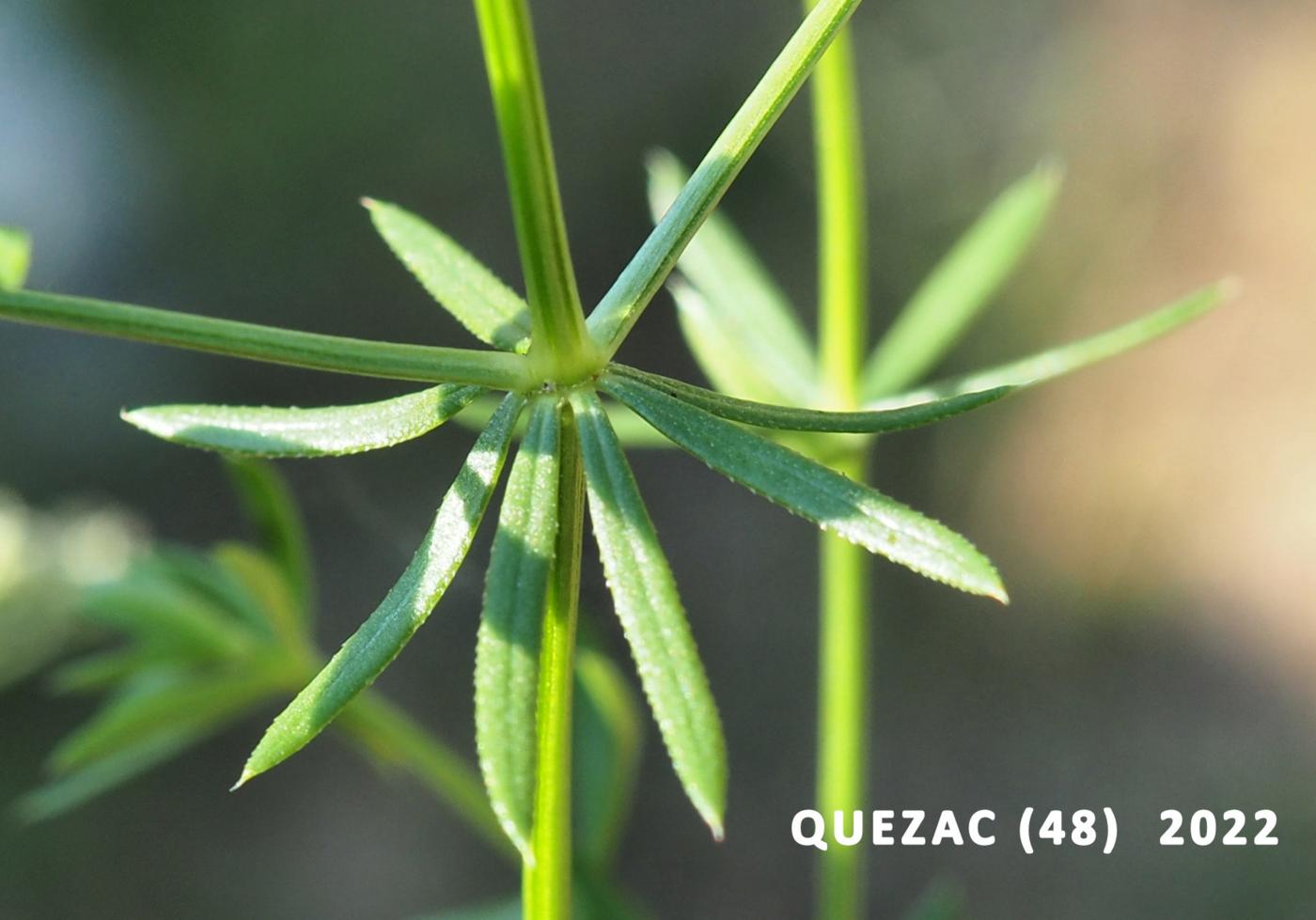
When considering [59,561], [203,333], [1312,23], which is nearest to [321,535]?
[59,561]

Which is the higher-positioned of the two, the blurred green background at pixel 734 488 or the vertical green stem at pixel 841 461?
the blurred green background at pixel 734 488

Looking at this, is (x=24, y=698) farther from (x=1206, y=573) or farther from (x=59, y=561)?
(x=1206, y=573)

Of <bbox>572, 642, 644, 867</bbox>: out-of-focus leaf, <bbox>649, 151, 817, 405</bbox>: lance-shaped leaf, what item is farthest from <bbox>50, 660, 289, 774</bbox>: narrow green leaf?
<bbox>649, 151, 817, 405</bbox>: lance-shaped leaf

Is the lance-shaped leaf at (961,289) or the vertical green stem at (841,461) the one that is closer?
the vertical green stem at (841,461)

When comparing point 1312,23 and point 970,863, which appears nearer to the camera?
point 970,863

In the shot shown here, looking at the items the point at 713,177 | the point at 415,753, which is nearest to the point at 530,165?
the point at 713,177

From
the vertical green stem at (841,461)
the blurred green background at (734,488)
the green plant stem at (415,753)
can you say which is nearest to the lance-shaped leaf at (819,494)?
the vertical green stem at (841,461)

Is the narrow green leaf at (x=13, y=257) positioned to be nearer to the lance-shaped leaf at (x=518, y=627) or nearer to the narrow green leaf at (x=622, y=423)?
the lance-shaped leaf at (x=518, y=627)
